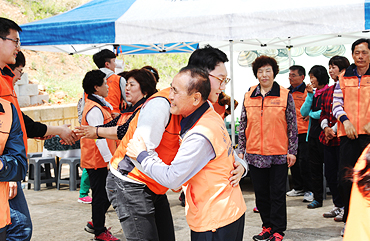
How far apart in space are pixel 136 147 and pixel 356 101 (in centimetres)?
268

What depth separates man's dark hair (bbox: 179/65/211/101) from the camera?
1993 mm

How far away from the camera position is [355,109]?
151 inches

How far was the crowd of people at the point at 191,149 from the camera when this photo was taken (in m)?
1.91

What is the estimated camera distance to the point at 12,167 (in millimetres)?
2029

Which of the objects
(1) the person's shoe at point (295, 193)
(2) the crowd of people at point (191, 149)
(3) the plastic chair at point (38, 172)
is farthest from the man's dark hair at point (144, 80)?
(3) the plastic chair at point (38, 172)

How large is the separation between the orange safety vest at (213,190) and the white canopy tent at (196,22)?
87.8 inches

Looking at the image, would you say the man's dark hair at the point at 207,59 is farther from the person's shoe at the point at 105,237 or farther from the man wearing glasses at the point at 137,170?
the person's shoe at the point at 105,237

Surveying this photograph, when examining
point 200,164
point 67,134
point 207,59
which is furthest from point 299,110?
point 200,164

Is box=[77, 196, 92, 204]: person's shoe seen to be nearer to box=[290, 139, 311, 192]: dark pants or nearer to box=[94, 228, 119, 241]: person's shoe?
box=[94, 228, 119, 241]: person's shoe

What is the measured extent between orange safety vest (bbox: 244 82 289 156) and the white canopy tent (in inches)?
25.8

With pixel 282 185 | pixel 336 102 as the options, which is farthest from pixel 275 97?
pixel 282 185

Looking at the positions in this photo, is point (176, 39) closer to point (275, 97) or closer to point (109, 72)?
point (275, 97)

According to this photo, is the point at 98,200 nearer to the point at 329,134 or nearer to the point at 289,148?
the point at 289,148

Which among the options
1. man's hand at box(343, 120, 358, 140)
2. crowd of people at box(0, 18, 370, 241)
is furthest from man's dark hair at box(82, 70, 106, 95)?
man's hand at box(343, 120, 358, 140)
